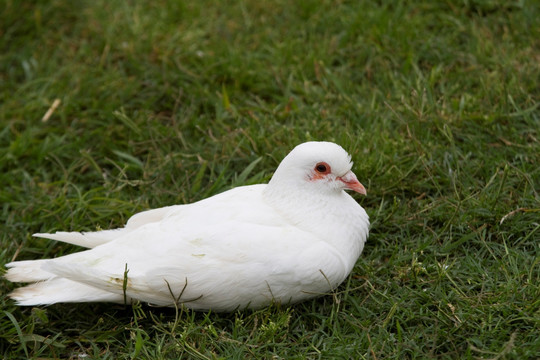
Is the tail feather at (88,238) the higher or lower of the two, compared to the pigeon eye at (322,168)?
lower

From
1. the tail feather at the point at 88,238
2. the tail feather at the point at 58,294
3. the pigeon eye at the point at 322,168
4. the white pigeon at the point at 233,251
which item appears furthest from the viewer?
the tail feather at the point at 88,238

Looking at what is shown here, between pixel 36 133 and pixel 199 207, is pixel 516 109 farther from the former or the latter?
pixel 36 133

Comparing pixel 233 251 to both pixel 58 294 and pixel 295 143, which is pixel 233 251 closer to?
pixel 58 294

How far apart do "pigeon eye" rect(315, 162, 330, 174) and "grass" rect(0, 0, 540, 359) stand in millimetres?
553

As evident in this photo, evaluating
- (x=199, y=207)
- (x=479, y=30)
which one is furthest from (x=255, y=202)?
(x=479, y=30)

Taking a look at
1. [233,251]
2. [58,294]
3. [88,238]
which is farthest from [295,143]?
[58,294]

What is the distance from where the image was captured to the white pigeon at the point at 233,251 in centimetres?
334

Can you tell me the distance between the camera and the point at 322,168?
3615 millimetres

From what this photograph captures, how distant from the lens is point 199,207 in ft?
12.0

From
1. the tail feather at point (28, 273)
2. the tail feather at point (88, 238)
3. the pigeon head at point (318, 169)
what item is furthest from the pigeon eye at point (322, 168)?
the tail feather at point (28, 273)

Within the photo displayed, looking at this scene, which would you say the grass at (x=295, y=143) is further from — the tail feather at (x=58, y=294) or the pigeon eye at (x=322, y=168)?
the pigeon eye at (x=322, y=168)

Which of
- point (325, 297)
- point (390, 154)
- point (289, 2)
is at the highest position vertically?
point (289, 2)

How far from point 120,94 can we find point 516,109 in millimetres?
2726

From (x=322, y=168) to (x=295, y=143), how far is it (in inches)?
33.2
